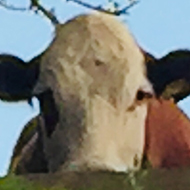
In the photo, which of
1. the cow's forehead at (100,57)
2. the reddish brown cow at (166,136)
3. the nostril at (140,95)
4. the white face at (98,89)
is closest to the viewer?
the white face at (98,89)

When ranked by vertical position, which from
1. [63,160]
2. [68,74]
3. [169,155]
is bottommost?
[169,155]

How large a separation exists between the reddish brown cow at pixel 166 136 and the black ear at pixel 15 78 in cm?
71

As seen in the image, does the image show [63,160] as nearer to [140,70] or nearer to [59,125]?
[59,125]

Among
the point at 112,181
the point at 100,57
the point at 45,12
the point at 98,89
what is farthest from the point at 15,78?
the point at 112,181

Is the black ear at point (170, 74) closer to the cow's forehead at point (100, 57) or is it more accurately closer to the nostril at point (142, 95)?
the cow's forehead at point (100, 57)

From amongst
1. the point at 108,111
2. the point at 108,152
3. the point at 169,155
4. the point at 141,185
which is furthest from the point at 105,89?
the point at 141,185

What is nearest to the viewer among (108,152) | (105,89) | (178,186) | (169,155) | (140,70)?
(178,186)

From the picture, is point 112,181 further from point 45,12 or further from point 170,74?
point 45,12

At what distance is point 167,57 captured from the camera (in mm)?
5062

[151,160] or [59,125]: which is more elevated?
[59,125]

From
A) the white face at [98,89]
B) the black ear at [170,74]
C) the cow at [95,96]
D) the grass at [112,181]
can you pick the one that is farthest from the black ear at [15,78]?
the grass at [112,181]

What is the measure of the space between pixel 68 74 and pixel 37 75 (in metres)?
0.55

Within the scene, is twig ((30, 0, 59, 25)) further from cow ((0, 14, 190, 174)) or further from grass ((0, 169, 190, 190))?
grass ((0, 169, 190, 190))

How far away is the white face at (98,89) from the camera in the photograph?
4.26m
